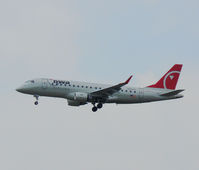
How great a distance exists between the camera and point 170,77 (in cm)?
7094

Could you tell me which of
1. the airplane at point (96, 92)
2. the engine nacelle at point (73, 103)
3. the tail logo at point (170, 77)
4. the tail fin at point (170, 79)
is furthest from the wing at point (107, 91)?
the tail logo at point (170, 77)

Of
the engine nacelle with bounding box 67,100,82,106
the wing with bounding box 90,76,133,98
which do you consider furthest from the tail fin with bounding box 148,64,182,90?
the engine nacelle with bounding box 67,100,82,106

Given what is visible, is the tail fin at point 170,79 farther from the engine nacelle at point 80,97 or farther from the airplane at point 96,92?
the engine nacelle at point 80,97

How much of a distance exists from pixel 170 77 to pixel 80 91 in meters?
14.1

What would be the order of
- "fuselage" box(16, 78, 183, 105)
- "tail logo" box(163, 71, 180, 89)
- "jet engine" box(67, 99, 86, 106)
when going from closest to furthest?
1. "fuselage" box(16, 78, 183, 105)
2. "jet engine" box(67, 99, 86, 106)
3. "tail logo" box(163, 71, 180, 89)

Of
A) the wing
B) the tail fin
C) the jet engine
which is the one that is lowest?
the jet engine

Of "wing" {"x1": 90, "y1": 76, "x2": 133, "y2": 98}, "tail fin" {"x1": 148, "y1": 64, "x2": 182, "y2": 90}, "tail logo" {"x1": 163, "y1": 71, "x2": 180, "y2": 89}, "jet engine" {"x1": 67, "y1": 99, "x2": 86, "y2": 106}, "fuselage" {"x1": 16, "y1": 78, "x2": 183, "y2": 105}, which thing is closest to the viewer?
"wing" {"x1": 90, "y1": 76, "x2": 133, "y2": 98}

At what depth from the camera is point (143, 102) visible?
67812 mm

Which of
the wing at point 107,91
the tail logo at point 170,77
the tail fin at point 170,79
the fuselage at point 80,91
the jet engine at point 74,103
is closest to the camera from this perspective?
the wing at point 107,91

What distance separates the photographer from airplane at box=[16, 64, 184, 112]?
209 feet

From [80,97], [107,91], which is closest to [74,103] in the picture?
[80,97]

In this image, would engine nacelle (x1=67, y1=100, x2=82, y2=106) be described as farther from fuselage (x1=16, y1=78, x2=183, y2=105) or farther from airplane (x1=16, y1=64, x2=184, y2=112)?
fuselage (x1=16, y1=78, x2=183, y2=105)

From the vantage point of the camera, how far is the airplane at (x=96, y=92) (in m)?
63.8

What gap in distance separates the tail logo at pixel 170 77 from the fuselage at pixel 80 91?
8.25ft
